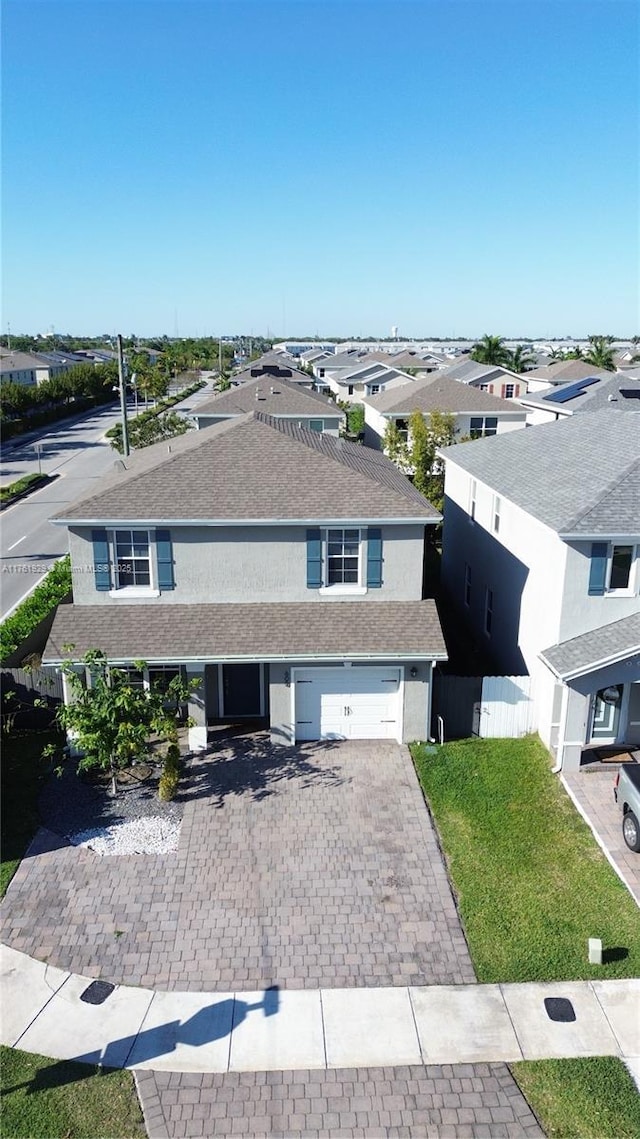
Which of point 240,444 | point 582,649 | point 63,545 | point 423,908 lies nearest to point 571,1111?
point 423,908

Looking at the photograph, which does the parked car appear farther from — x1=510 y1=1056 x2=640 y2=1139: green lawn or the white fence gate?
x1=510 y1=1056 x2=640 y2=1139: green lawn

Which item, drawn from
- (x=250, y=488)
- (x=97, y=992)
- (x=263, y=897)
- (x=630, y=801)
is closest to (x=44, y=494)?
(x=250, y=488)

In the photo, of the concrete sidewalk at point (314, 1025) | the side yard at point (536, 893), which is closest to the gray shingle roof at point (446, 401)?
the side yard at point (536, 893)

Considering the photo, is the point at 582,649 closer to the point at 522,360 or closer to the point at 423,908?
the point at 423,908

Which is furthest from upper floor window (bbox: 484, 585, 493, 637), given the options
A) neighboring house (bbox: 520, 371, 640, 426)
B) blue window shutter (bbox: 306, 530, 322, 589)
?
neighboring house (bbox: 520, 371, 640, 426)

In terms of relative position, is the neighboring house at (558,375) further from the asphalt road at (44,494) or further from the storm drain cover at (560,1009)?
the storm drain cover at (560,1009)
